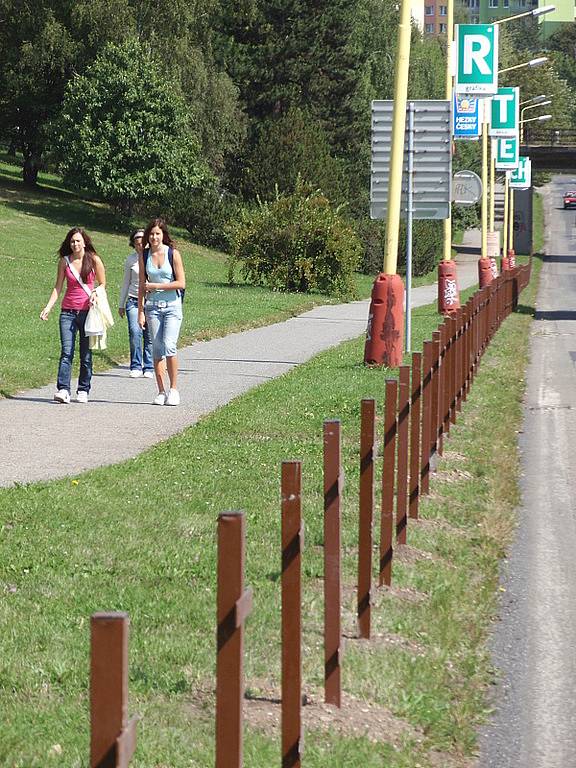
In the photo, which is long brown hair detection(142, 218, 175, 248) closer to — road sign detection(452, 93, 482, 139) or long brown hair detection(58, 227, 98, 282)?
long brown hair detection(58, 227, 98, 282)

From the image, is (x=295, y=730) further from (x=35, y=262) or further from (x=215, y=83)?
(x=215, y=83)

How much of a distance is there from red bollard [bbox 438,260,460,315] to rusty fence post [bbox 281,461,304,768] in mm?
27572

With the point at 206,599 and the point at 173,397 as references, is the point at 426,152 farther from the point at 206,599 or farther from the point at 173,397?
the point at 206,599

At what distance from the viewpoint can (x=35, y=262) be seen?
48.3 m

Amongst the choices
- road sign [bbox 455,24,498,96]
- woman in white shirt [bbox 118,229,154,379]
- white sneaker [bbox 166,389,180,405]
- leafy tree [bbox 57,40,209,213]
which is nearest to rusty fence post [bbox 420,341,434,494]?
white sneaker [bbox 166,389,180,405]

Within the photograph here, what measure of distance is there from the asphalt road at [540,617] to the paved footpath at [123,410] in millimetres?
3104

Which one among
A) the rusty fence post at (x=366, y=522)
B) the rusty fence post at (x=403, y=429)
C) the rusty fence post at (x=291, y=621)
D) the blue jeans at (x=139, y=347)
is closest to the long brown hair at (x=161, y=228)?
the blue jeans at (x=139, y=347)

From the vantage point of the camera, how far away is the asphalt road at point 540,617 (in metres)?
5.32

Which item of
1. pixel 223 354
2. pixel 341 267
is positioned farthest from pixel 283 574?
pixel 341 267

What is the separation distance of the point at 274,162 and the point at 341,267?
2205 cm

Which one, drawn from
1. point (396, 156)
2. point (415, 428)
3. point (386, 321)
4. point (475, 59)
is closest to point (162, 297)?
point (386, 321)

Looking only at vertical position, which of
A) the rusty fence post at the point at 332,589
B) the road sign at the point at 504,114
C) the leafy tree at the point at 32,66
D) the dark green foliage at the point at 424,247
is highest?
the leafy tree at the point at 32,66

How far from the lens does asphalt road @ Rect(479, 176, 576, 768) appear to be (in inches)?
210

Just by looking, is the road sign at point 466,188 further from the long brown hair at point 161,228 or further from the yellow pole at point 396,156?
the long brown hair at point 161,228
